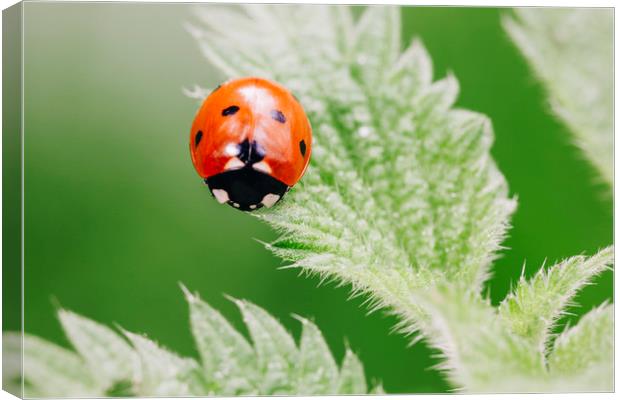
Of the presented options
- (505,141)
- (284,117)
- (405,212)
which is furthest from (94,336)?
(505,141)

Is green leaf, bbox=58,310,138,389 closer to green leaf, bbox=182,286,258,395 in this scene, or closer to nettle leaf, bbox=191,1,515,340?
green leaf, bbox=182,286,258,395

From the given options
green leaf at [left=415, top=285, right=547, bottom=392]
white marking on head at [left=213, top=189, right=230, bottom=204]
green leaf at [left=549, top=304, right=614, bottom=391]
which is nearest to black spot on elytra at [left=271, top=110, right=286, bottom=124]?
white marking on head at [left=213, top=189, right=230, bottom=204]

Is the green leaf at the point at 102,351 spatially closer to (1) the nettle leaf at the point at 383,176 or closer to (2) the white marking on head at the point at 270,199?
(1) the nettle leaf at the point at 383,176

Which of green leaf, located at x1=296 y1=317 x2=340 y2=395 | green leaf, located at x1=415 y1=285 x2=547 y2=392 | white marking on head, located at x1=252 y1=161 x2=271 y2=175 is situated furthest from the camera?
white marking on head, located at x1=252 y1=161 x2=271 y2=175

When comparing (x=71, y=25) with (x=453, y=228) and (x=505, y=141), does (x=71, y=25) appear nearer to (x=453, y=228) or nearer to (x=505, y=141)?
(x=453, y=228)

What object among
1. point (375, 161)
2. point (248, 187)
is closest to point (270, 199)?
point (248, 187)

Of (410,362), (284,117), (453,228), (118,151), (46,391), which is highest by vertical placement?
(118,151)
